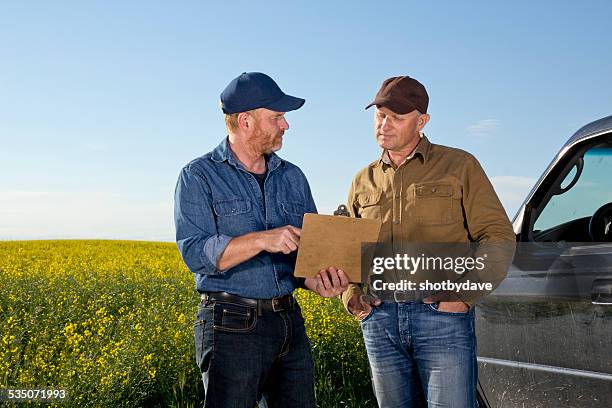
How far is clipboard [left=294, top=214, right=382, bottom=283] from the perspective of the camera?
263cm

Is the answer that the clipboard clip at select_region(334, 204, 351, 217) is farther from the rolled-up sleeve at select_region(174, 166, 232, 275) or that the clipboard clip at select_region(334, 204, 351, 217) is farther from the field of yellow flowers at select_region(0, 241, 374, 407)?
the field of yellow flowers at select_region(0, 241, 374, 407)

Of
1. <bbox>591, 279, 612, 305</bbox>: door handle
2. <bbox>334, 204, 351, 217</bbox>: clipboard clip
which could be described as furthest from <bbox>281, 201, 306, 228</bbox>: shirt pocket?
<bbox>591, 279, 612, 305</bbox>: door handle

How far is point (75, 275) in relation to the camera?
10516mm

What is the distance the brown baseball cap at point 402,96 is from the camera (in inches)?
112

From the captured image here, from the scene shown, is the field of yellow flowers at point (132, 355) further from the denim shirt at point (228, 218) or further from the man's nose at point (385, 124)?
the man's nose at point (385, 124)

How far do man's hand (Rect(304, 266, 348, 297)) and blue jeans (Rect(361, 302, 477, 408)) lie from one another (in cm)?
17

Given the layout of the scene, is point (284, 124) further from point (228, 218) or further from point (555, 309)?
point (555, 309)

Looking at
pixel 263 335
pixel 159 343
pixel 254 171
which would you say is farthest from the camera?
pixel 159 343

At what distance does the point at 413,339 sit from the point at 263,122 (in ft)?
3.13

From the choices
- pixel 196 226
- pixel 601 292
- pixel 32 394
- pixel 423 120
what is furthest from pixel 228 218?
pixel 32 394

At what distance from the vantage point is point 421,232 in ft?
9.36

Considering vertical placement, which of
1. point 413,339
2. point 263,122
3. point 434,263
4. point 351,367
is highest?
point 263,122

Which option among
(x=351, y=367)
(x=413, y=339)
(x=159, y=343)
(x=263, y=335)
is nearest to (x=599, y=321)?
(x=413, y=339)

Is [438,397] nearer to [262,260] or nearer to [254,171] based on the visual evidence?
[262,260]
